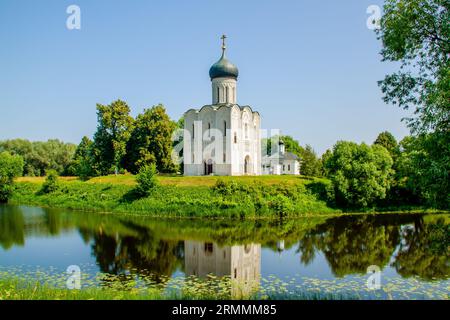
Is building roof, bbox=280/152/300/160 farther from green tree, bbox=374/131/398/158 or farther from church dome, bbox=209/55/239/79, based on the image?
church dome, bbox=209/55/239/79

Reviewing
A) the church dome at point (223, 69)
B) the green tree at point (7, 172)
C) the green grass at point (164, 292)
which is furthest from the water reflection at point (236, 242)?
the church dome at point (223, 69)

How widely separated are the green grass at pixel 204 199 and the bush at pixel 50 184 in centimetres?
203

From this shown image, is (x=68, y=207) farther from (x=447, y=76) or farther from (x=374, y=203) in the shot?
(x=447, y=76)

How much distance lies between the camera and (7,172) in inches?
1625

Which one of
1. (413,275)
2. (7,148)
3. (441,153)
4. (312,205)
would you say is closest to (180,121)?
(312,205)

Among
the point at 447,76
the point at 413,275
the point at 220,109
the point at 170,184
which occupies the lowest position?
the point at 413,275

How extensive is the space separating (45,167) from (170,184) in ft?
134

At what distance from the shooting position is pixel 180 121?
176 ft

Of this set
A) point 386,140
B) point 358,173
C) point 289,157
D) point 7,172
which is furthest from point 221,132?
Result: point 386,140

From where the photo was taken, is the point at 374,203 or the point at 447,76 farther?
the point at 374,203

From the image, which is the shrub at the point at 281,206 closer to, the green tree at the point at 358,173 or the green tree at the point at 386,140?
the green tree at the point at 358,173

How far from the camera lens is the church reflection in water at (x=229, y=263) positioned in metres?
12.4

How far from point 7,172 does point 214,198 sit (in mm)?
25017

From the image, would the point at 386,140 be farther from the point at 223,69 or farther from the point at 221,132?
the point at 223,69
